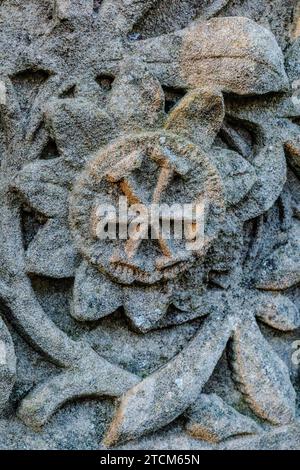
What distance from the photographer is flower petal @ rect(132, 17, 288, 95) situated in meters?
1.24

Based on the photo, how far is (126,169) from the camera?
1.20m

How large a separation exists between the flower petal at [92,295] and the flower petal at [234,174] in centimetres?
26

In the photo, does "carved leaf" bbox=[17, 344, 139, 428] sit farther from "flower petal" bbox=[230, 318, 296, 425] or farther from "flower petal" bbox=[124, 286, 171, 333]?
"flower petal" bbox=[230, 318, 296, 425]

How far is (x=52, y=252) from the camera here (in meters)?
1.20

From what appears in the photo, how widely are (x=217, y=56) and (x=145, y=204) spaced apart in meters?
0.29

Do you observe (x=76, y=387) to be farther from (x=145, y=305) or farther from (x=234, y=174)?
(x=234, y=174)

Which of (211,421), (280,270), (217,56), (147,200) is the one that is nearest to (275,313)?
(280,270)

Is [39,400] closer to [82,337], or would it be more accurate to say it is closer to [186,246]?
[82,337]

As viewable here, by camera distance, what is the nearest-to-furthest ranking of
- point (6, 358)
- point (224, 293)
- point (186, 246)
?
point (6, 358) → point (186, 246) → point (224, 293)

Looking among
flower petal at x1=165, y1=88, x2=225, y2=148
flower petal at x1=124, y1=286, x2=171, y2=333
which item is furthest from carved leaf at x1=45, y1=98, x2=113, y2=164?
flower petal at x1=124, y1=286, x2=171, y2=333

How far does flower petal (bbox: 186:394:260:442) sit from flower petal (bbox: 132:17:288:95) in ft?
1.83

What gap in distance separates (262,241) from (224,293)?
0.13 m

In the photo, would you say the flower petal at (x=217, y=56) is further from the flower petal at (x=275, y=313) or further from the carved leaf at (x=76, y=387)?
the carved leaf at (x=76, y=387)
